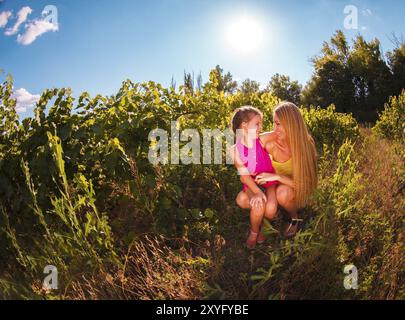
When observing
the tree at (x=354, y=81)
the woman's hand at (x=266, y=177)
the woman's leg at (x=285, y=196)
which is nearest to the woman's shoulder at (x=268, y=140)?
the woman's hand at (x=266, y=177)

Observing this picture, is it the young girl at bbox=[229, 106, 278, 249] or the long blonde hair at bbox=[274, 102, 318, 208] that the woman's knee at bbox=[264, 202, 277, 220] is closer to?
the young girl at bbox=[229, 106, 278, 249]

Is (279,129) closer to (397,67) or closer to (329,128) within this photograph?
(329,128)

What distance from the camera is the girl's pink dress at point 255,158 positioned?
2.60 m

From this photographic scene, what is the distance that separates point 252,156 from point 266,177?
0.54 ft

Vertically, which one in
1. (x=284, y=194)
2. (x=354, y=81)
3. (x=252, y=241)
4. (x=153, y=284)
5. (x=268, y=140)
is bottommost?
(x=153, y=284)

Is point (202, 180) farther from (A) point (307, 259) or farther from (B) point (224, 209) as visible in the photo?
(A) point (307, 259)

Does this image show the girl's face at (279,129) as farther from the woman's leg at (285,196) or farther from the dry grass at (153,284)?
the dry grass at (153,284)

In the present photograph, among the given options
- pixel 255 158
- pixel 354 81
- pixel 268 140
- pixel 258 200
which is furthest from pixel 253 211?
pixel 354 81

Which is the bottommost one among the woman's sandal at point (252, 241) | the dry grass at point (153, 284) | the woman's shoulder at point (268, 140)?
the dry grass at point (153, 284)

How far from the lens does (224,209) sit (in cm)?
361

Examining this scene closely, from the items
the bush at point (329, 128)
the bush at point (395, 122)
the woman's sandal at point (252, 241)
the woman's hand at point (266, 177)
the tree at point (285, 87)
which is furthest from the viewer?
the tree at point (285, 87)

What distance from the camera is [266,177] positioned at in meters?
2.60
